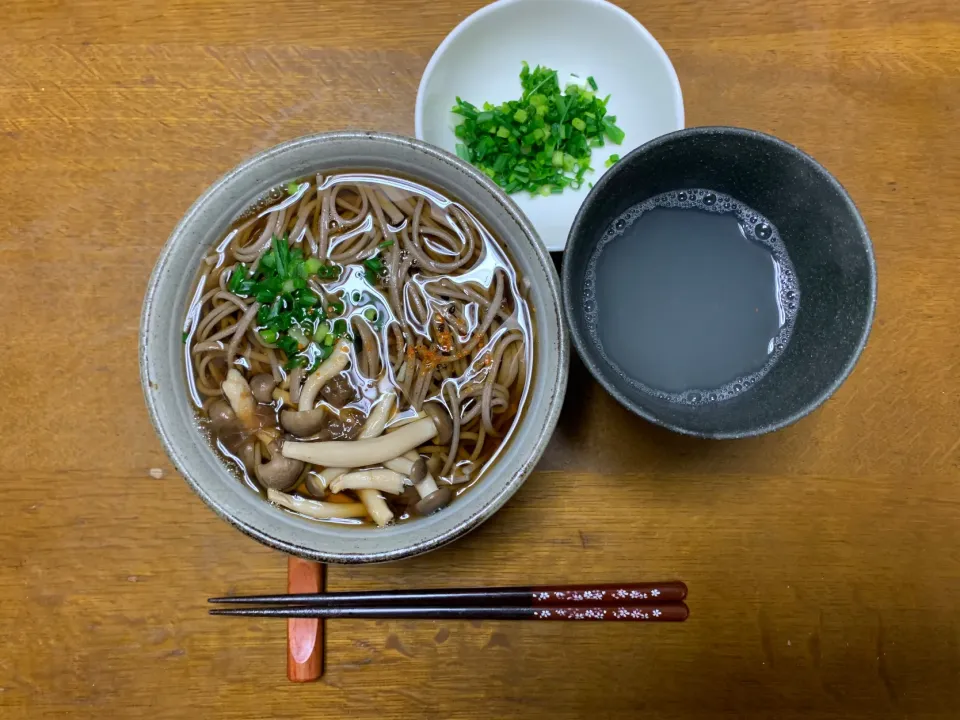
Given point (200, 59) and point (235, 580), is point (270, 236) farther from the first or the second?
point (235, 580)

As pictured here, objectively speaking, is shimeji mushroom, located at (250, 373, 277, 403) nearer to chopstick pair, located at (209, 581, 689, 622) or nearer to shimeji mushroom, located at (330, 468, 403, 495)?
shimeji mushroom, located at (330, 468, 403, 495)

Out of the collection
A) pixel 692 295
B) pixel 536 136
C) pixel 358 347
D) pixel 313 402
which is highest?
pixel 536 136

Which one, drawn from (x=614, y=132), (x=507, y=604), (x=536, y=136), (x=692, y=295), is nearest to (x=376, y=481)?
(x=507, y=604)

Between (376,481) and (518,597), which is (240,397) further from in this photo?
(518,597)

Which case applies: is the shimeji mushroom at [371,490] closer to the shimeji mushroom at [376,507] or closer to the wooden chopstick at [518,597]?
the shimeji mushroom at [376,507]

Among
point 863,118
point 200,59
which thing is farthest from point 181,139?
point 863,118

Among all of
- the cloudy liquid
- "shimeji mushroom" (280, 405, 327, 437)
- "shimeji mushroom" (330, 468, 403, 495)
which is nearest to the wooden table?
the cloudy liquid

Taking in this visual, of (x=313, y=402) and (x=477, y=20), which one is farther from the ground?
(x=477, y=20)
